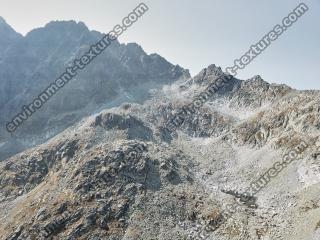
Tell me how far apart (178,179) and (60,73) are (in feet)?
344

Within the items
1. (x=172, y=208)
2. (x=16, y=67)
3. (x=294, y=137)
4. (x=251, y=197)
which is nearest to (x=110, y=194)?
(x=172, y=208)

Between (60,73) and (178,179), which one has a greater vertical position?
(178,179)

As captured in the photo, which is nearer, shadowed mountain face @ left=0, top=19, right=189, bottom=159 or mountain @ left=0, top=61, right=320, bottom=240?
mountain @ left=0, top=61, right=320, bottom=240

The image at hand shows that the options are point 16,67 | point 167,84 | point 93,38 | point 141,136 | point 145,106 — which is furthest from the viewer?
point 93,38

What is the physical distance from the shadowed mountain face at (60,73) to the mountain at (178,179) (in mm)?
32920

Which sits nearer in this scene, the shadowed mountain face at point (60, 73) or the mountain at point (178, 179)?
the mountain at point (178, 179)

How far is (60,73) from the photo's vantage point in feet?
504

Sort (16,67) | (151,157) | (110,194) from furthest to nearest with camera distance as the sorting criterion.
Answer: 1. (16,67)
2. (151,157)
3. (110,194)

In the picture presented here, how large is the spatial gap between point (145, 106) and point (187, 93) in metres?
19.3

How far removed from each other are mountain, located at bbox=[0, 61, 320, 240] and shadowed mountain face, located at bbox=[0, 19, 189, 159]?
3292cm

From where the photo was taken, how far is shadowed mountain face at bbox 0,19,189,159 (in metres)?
121

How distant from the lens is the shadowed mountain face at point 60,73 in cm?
12081

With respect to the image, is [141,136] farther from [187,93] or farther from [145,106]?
[187,93]

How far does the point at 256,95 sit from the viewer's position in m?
93.8
